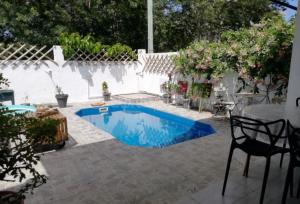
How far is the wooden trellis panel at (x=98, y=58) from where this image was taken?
8.96m

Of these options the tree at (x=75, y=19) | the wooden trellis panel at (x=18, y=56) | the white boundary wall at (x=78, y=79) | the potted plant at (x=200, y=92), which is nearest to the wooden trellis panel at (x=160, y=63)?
the white boundary wall at (x=78, y=79)

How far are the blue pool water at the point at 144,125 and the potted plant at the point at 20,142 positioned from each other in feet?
12.1

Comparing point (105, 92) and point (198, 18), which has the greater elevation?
point (198, 18)

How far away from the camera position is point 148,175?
326 centimetres

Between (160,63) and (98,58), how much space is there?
2459mm

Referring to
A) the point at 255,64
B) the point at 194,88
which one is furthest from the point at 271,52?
the point at 194,88

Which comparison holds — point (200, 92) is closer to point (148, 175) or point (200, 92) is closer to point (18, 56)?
point (148, 175)

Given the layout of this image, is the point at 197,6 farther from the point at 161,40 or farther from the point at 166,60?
the point at 166,60

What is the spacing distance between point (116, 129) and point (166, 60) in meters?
3.61

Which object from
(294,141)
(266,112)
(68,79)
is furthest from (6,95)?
(294,141)

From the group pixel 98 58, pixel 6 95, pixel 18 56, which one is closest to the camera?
pixel 6 95

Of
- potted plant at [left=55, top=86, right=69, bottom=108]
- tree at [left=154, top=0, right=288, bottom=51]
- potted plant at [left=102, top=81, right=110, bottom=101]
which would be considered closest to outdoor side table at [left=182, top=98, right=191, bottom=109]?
potted plant at [left=102, top=81, right=110, bottom=101]

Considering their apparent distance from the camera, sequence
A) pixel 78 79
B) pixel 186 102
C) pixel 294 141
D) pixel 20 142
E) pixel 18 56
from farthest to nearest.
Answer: pixel 78 79, pixel 18 56, pixel 186 102, pixel 294 141, pixel 20 142

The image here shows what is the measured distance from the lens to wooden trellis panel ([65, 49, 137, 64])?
896 centimetres
